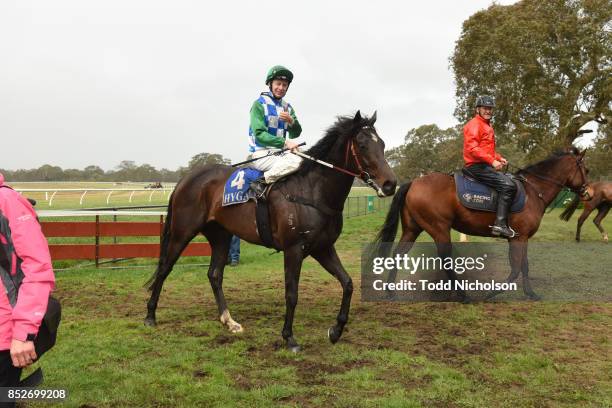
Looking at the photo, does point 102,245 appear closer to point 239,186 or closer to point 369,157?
point 239,186

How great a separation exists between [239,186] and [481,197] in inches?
160

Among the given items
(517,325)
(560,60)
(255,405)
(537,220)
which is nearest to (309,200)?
(255,405)

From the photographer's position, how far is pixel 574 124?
2455cm

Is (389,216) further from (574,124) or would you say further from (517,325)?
(574,124)

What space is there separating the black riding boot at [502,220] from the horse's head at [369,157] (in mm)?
3242

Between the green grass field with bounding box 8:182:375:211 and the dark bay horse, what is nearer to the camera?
the dark bay horse

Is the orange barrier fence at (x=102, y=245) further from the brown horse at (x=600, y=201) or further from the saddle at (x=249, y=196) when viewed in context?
the brown horse at (x=600, y=201)

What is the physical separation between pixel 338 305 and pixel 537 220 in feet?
11.9

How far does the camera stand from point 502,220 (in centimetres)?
698

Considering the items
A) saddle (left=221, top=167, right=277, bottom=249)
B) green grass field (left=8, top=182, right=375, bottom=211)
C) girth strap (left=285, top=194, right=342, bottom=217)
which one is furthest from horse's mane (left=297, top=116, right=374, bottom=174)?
green grass field (left=8, top=182, right=375, bottom=211)

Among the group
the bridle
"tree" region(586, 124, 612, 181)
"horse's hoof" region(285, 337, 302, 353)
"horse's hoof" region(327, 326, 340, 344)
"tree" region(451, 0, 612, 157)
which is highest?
"tree" region(451, 0, 612, 157)

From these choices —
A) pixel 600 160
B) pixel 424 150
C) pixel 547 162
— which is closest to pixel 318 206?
pixel 547 162

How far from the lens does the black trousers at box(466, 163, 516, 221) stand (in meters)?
6.96

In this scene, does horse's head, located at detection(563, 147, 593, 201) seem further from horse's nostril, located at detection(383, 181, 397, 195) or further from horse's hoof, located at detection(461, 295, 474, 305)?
horse's nostril, located at detection(383, 181, 397, 195)
